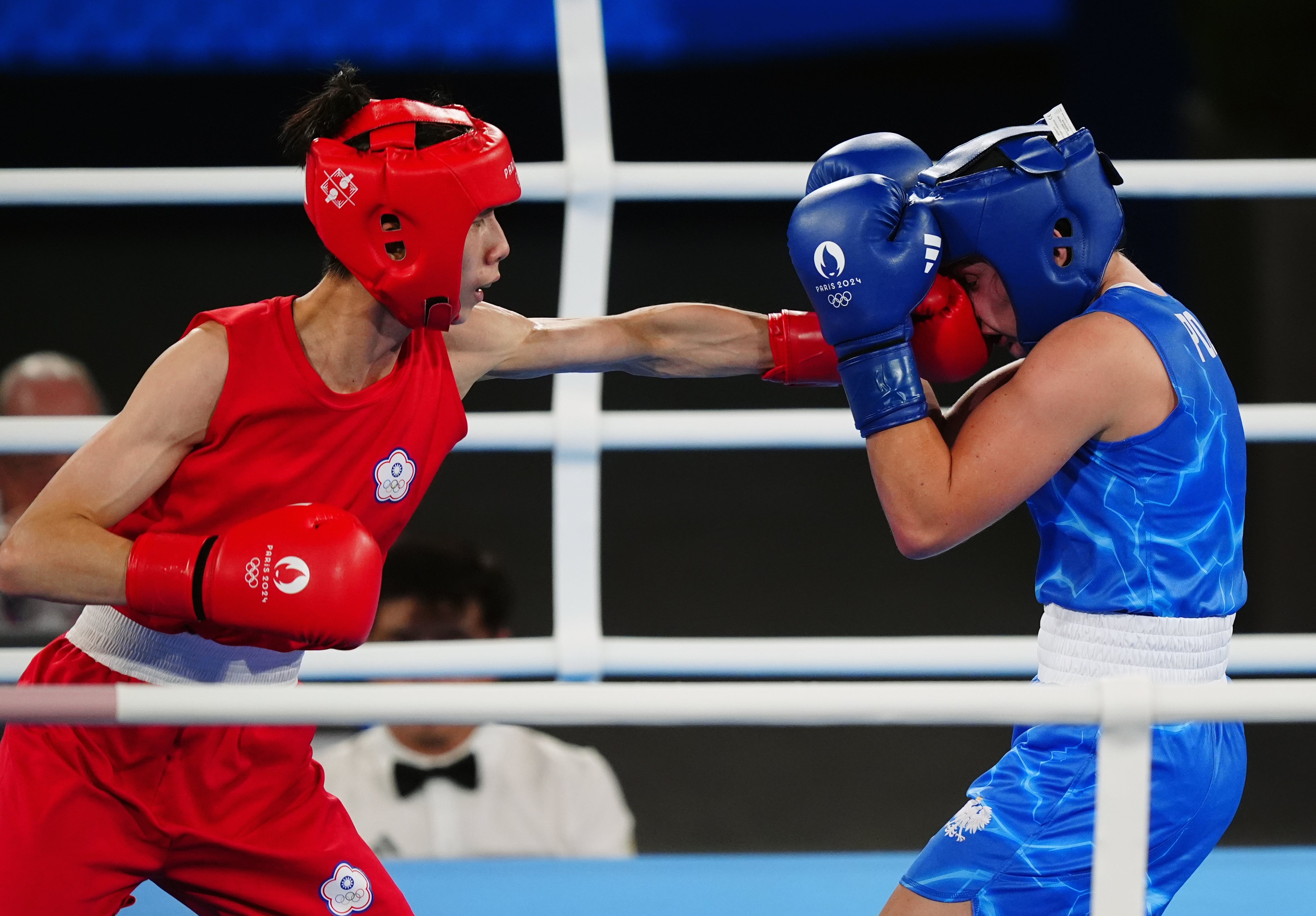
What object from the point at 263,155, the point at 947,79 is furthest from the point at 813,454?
the point at 263,155

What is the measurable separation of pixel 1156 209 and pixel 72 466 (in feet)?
18.3

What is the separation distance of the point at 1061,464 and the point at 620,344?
0.66 meters

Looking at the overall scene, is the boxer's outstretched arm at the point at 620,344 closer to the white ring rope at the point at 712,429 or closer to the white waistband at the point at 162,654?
the white ring rope at the point at 712,429

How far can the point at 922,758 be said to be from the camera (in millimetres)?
4809

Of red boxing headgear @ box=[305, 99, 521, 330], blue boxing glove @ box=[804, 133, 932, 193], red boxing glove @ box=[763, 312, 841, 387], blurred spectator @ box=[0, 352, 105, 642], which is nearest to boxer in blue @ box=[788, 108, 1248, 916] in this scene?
blue boxing glove @ box=[804, 133, 932, 193]

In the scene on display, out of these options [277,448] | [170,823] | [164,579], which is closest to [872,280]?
[277,448]

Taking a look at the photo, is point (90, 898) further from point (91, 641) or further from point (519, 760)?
point (519, 760)

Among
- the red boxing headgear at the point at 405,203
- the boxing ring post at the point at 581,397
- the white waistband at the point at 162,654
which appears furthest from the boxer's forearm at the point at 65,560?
the boxing ring post at the point at 581,397

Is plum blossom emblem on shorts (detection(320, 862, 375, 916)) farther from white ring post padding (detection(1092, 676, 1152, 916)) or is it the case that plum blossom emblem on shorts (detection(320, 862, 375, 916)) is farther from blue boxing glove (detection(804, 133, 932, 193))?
blue boxing glove (detection(804, 133, 932, 193))

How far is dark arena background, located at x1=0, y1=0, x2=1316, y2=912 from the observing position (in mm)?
4910

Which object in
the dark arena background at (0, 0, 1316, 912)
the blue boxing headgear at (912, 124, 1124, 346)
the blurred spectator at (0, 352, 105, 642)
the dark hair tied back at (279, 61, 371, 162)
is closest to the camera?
the blue boxing headgear at (912, 124, 1124, 346)

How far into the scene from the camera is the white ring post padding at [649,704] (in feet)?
3.91

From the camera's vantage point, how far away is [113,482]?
1573 mm

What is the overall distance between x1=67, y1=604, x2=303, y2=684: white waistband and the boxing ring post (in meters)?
A: 0.62
